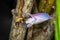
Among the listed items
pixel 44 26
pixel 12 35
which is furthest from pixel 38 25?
pixel 12 35

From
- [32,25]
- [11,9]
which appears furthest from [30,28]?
[11,9]

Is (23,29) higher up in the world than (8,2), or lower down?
lower down

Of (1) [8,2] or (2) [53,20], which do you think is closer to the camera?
(2) [53,20]

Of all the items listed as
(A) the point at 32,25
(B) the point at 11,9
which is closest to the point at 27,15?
(A) the point at 32,25

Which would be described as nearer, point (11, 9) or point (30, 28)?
point (30, 28)

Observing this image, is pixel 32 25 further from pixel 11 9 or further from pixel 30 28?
pixel 11 9

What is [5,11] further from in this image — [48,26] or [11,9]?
[48,26]

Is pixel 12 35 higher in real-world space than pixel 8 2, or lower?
lower
